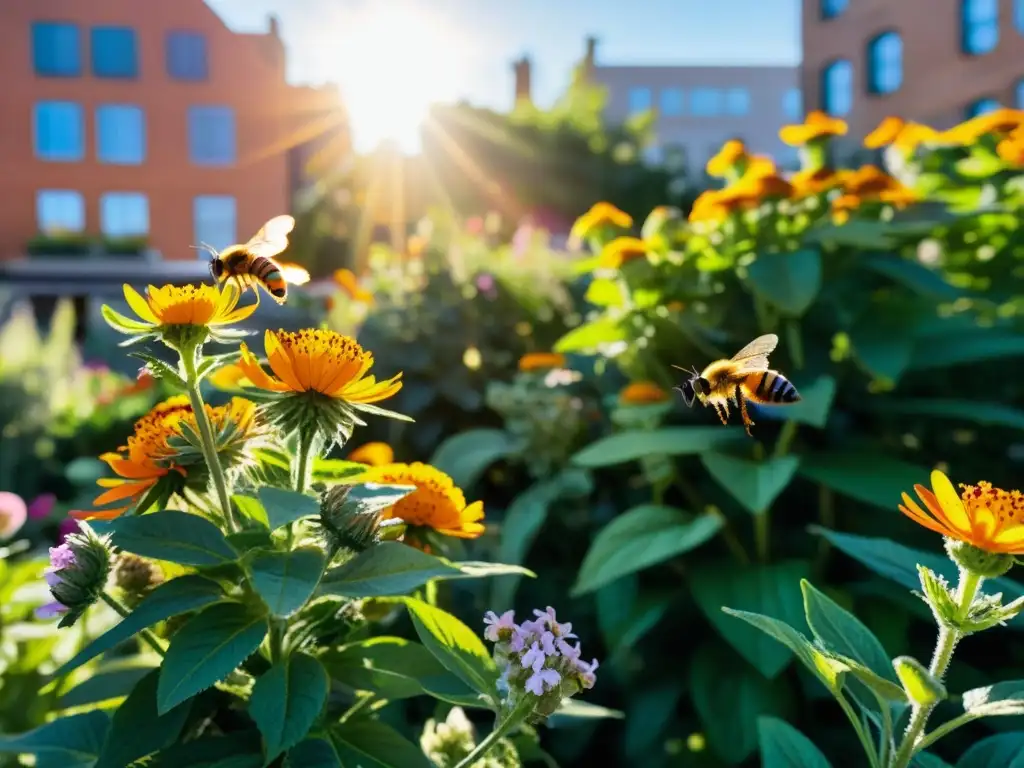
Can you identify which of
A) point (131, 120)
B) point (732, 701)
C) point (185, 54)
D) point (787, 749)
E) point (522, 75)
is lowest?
point (732, 701)

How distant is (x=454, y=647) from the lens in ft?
2.39

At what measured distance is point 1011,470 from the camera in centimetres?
208

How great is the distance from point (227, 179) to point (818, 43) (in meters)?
12.7

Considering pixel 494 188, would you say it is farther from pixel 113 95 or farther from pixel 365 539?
pixel 365 539

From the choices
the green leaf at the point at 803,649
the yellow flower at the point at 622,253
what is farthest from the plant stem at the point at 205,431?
the yellow flower at the point at 622,253

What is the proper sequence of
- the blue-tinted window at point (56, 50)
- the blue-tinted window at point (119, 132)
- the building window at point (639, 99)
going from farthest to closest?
the building window at point (639, 99)
the blue-tinted window at point (119, 132)
the blue-tinted window at point (56, 50)

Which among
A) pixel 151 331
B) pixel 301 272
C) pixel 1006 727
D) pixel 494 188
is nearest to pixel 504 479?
pixel 1006 727

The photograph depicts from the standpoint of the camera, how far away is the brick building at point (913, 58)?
603 inches

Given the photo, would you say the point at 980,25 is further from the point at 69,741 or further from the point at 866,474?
the point at 69,741

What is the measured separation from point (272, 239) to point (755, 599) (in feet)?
3.29

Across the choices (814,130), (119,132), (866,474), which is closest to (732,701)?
(866,474)

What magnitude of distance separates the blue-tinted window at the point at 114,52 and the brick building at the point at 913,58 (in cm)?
1400

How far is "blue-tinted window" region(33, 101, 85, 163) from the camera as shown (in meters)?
19.0

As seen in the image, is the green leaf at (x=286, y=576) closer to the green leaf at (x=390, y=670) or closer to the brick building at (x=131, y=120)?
the green leaf at (x=390, y=670)
